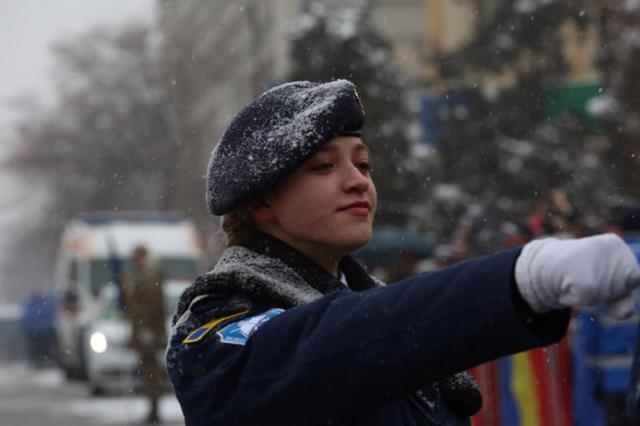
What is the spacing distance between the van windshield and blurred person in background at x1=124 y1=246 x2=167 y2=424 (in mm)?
8657

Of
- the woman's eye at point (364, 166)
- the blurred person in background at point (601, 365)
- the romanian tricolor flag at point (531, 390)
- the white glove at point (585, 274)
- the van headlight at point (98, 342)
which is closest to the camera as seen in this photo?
the white glove at point (585, 274)

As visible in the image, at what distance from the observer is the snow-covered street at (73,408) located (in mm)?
16875

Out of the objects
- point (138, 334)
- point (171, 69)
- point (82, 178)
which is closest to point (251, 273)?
point (138, 334)

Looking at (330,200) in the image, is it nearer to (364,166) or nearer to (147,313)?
(364,166)

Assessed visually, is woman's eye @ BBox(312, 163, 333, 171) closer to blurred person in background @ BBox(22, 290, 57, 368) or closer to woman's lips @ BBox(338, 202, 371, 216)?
woman's lips @ BBox(338, 202, 371, 216)

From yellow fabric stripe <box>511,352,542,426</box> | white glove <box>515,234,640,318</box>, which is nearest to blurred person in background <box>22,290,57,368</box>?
yellow fabric stripe <box>511,352,542,426</box>

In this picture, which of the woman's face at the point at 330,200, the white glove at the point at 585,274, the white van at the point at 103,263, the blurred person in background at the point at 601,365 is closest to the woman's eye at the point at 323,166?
the woman's face at the point at 330,200

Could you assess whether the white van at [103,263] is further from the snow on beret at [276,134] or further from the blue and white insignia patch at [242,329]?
the blue and white insignia patch at [242,329]

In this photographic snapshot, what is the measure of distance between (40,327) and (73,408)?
16230mm

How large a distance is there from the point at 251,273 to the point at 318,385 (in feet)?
1.16

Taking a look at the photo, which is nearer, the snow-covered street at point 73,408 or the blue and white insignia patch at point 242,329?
the blue and white insignia patch at point 242,329

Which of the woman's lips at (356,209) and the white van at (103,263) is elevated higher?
the woman's lips at (356,209)

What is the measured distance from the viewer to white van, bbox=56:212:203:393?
928 inches

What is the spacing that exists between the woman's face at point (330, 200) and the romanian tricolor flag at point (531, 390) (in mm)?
5665
